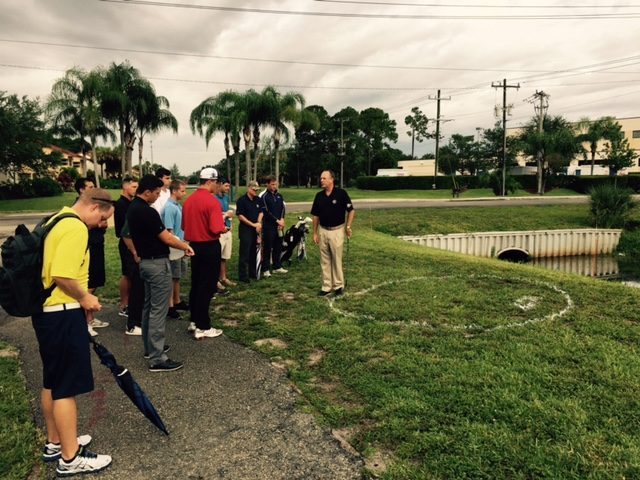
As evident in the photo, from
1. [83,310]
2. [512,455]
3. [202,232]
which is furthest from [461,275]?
[83,310]

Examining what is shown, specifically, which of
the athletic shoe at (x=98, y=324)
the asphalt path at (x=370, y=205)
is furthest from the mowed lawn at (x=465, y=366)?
the asphalt path at (x=370, y=205)

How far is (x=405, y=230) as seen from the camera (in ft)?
62.5

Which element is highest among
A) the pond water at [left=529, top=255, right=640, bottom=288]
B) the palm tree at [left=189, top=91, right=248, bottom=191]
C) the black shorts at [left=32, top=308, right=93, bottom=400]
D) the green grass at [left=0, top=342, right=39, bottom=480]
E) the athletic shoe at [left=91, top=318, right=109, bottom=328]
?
the palm tree at [left=189, top=91, right=248, bottom=191]

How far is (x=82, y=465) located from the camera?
302 cm

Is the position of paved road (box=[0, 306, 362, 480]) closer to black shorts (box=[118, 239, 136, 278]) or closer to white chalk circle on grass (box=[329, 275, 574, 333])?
black shorts (box=[118, 239, 136, 278])

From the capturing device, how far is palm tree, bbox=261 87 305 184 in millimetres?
32781

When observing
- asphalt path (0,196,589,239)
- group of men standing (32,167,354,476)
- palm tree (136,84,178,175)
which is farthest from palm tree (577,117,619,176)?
group of men standing (32,167,354,476)

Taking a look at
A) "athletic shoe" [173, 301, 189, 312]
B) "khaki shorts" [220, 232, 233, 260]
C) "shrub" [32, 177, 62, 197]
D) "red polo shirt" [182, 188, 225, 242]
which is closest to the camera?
"red polo shirt" [182, 188, 225, 242]

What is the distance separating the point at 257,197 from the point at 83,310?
580 centimetres

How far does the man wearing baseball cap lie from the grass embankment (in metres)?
0.50

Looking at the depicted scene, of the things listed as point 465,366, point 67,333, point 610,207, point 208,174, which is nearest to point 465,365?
point 465,366

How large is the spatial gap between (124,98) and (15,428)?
111 ft

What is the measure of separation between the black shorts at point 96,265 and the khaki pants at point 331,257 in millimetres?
3321

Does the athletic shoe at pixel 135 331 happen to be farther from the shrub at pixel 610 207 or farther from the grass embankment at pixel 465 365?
the shrub at pixel 610 207
